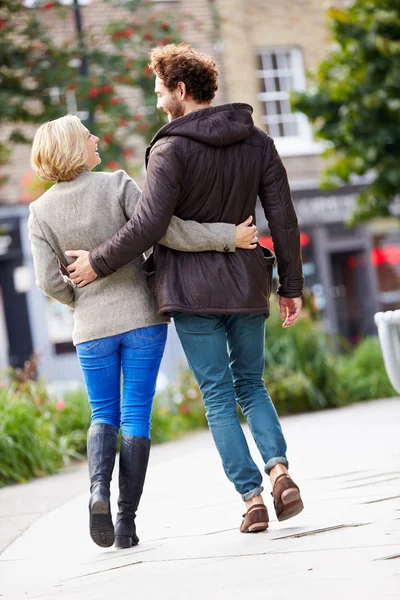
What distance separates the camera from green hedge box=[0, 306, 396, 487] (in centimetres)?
819

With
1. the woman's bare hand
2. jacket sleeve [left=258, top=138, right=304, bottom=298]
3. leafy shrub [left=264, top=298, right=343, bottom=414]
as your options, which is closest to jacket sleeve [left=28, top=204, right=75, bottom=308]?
the woman's bare hand

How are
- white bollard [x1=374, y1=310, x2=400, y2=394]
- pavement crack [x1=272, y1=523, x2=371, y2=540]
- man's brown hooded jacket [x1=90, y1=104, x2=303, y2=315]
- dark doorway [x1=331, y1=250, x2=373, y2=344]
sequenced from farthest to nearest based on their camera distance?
dark doorway [x1=331, y1=250, x2=373, y2=344] < white bollard [x1=374, y1=310, x2=400, y2=394] < man's brown hooded jacket [x1=90, y1=104, x2=303, y2=315] < pavement crack [x1=272, y1=523, x2=371, y2=540]

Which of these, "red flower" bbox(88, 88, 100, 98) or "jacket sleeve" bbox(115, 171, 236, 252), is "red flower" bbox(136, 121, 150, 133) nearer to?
"red flower" bbox(88, 88, 100, 98)

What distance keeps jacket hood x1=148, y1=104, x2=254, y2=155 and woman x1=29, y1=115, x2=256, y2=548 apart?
0.31m

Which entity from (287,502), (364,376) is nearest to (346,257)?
(364,376)

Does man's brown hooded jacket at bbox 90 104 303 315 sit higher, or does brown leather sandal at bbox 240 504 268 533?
man's brown hooded jacket at bbox 90 104 303 315

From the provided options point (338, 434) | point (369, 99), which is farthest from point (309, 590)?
point (369, 99)

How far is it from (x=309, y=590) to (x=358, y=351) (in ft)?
34.5

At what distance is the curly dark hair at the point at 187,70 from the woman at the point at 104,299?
1.25ft

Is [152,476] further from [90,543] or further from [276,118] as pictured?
[276,118]

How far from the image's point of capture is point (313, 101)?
15.2 meters

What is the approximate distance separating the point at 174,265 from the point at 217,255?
17 cm

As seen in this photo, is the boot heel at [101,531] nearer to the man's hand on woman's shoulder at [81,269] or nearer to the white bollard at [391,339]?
the man's hand on woman's shoulder at [81,269]

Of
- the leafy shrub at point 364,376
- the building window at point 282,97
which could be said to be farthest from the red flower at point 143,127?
the building window at point 282,97
